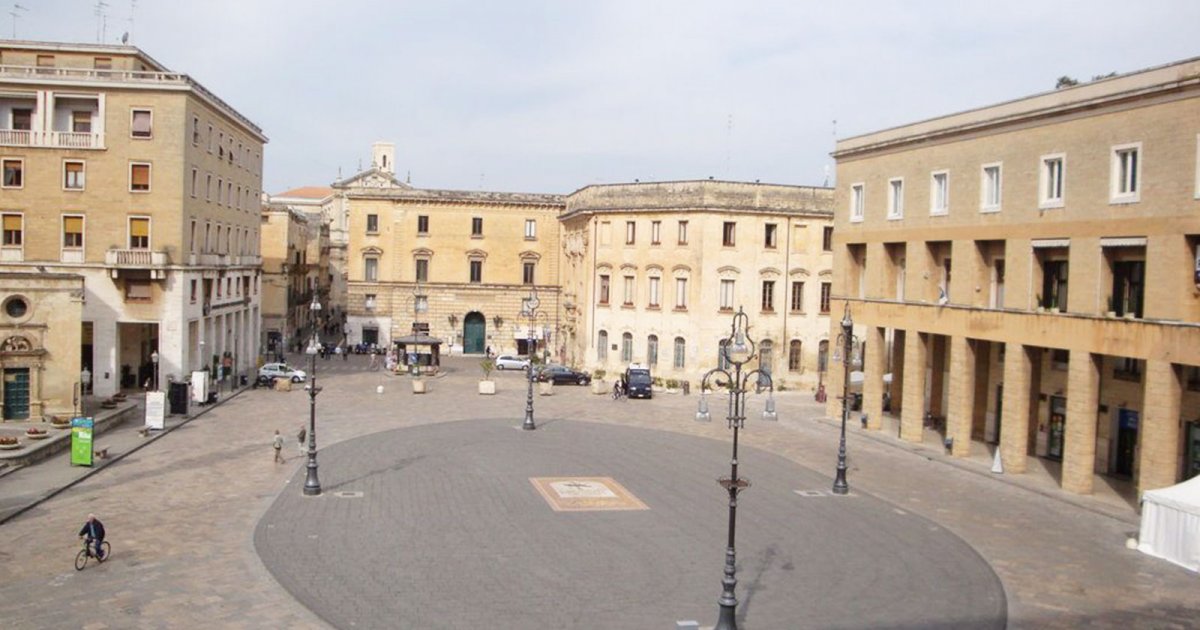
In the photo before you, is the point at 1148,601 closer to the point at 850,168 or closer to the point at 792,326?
the point at 850,168

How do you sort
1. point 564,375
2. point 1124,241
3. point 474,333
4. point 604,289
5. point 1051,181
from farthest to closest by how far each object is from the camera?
1. point 474,333
2. point 604,289
3. point 564,375
4. point 1051,181
5. point 1124,241

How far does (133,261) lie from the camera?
46.8 m

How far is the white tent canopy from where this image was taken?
23484mm

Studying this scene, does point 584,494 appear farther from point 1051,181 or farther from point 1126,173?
point 1126,173

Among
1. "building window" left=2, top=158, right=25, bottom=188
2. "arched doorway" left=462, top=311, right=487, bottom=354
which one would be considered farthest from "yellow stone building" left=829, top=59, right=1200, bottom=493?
"arched doorway" left=462, top=311, right=487, bottom=354

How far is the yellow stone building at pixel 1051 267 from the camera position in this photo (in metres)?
28.2

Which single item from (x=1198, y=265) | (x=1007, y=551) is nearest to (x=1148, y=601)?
(x=1007, y=551)

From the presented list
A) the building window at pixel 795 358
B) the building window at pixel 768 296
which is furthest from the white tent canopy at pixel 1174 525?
the building window at pixel 768 296

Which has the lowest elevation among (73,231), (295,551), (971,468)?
(295,551)

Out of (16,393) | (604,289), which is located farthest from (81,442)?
(604,289)

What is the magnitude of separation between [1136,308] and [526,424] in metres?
23.2

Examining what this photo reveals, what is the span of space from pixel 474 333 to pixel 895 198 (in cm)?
4388

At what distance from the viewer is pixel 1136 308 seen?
30.8 metres

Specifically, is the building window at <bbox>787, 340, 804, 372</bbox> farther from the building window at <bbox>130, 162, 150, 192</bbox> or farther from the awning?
the building window at <bbox>130, 162, 150, 192</bbox>
